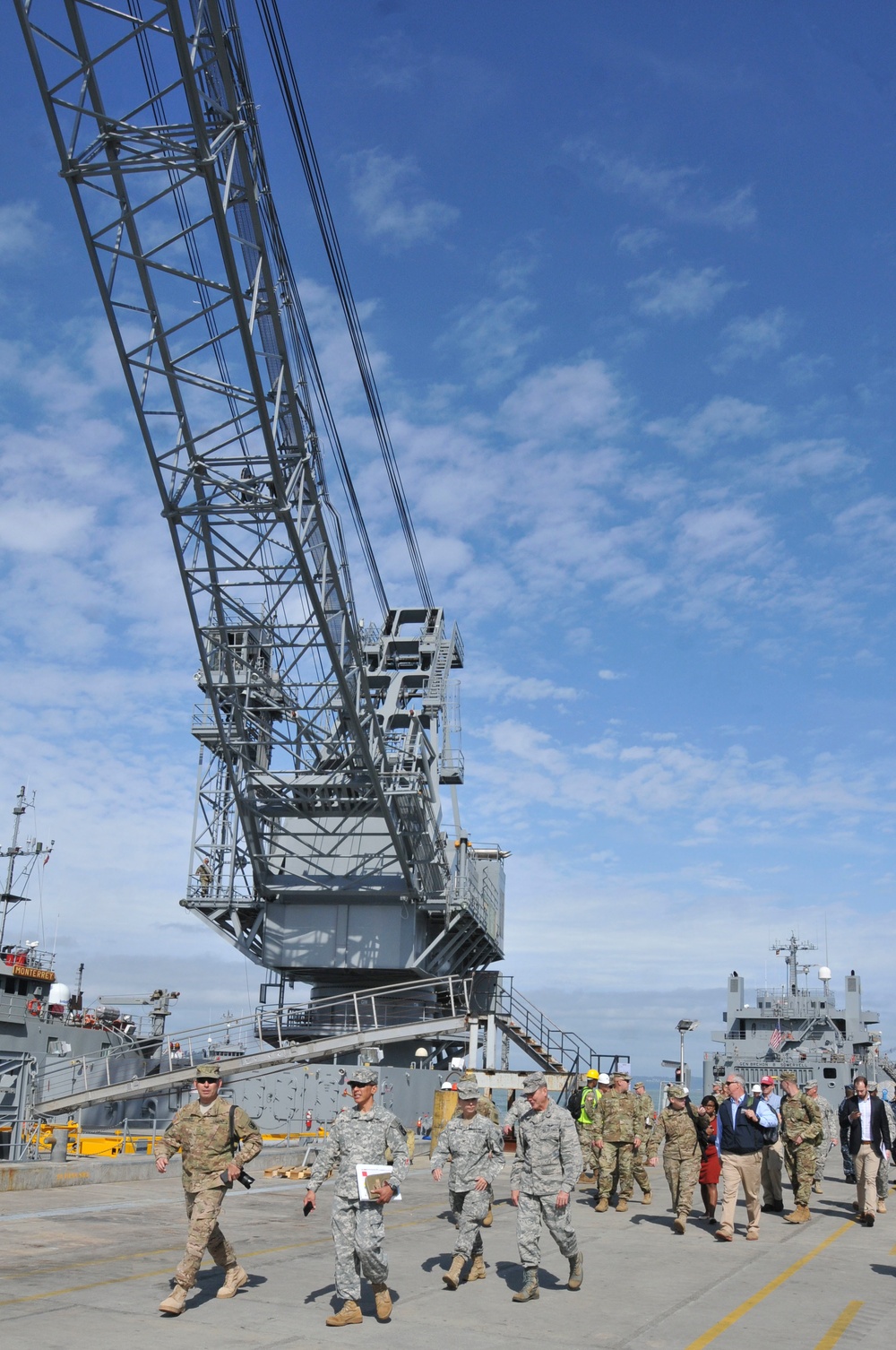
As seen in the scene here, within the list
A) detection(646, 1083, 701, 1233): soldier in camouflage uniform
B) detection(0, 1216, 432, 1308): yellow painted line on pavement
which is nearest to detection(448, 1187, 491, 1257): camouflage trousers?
detection(0, 1216, 432, 1308): yellow painted line on pavement

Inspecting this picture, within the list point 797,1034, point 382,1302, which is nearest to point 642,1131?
point 382,1302

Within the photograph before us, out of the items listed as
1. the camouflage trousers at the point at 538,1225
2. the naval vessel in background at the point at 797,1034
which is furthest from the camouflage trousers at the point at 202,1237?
the naval vessel in background at the point at 797,1034

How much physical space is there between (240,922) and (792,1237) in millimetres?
21661

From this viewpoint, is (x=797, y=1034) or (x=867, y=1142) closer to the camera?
(x=867, y=1142)

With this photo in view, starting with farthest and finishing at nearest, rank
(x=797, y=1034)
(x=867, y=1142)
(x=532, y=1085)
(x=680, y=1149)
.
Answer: (x=797, y=1034)
(x=867, y=1142)
(x=680, y=1149)
(x=532, y=1085)

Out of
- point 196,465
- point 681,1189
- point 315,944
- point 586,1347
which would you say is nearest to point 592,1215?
point 681,1189

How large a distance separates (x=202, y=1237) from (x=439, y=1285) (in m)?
2.14

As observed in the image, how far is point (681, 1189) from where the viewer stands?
12.2 meters

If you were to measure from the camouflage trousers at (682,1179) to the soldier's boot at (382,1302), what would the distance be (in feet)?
18.7

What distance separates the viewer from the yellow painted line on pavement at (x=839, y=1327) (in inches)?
276

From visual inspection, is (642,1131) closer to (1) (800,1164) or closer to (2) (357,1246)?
(1) (800,1164)

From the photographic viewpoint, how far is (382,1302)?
7348 millimetres

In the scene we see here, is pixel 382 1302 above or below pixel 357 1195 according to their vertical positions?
below

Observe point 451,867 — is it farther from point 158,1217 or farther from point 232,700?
point 158,1217
